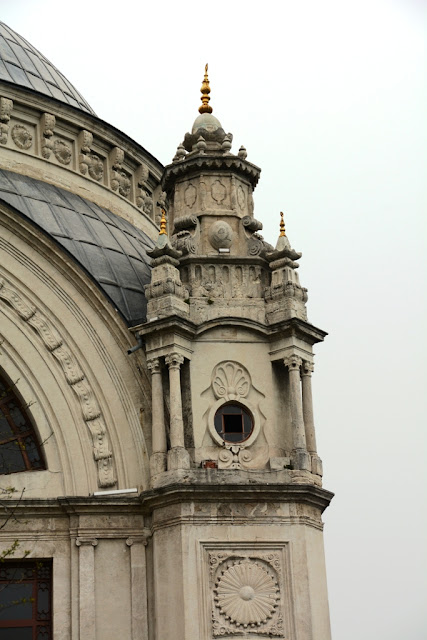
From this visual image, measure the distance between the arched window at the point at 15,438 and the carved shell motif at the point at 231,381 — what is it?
3.44 m

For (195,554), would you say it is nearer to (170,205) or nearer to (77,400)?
(77,400)

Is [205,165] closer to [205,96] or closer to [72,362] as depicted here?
[205,96]

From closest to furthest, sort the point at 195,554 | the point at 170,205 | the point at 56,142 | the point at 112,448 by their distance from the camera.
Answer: the point at 195,554, the point at 112,448, the point at 170,205, the point at 56,142

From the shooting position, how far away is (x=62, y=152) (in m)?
29.8

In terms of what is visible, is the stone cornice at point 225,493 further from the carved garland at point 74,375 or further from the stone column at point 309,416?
the carved garland at point 74,375

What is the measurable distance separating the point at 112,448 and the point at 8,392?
7.17 feet

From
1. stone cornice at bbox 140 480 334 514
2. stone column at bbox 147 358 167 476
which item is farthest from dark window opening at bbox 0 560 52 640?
stone column at bbox 147 358 167 476

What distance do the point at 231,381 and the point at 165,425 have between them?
5.03 ft

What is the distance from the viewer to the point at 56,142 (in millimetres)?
29875

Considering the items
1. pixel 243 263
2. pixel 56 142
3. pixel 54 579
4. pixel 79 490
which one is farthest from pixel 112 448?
pixel 56 142

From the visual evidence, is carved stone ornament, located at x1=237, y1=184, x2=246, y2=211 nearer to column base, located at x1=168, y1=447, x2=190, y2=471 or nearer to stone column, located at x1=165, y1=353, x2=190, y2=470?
stone column, located at x1=165, y1=353, x2=190, y2=470

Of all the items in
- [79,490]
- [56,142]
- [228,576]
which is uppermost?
[56,142]

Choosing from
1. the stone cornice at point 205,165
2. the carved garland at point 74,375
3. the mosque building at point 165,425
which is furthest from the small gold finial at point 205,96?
the carved garland at point 74,375

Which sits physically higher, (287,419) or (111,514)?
(287,419)
